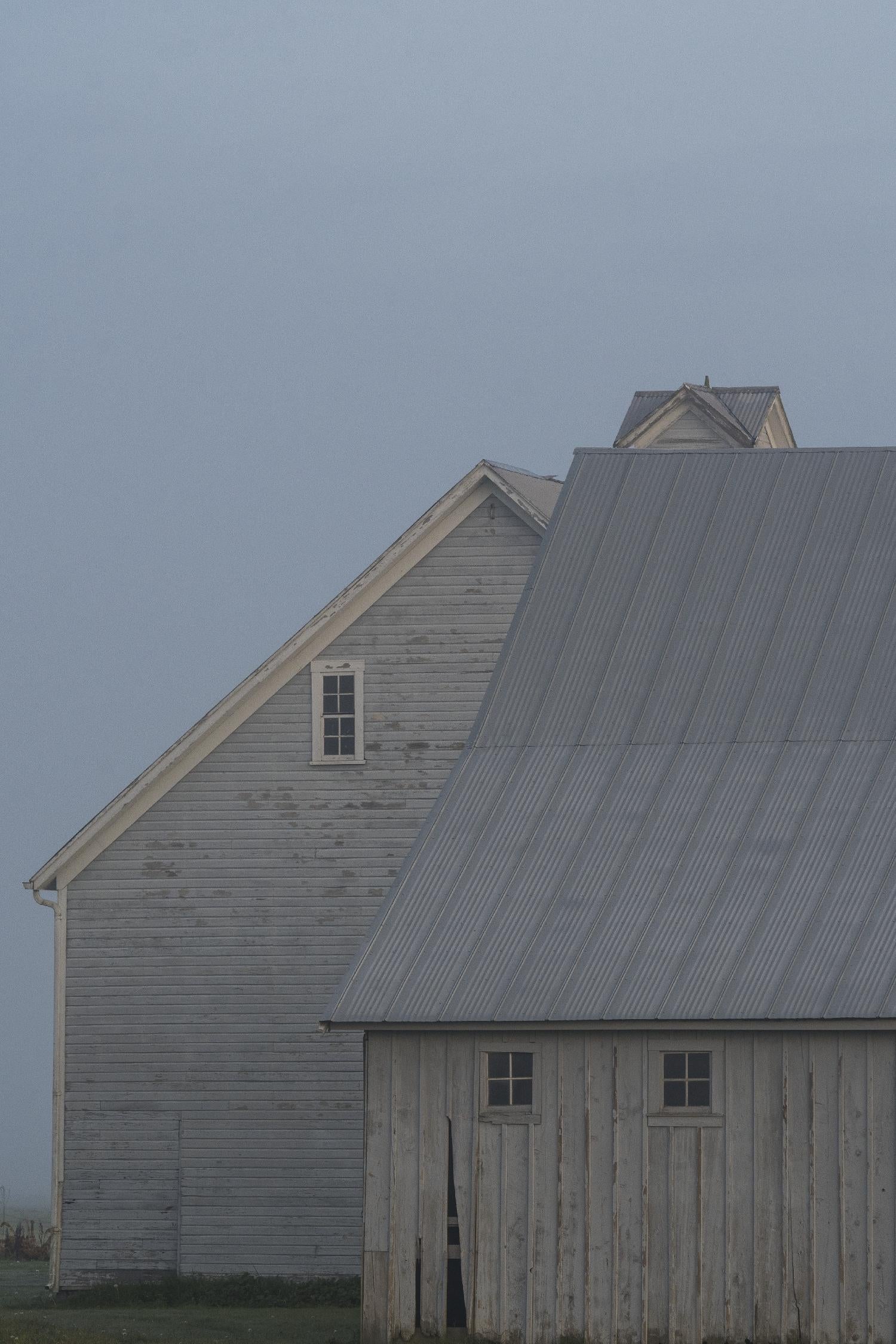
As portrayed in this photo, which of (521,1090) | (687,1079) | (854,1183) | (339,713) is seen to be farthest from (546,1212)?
(339,713)

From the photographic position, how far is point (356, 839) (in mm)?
27594

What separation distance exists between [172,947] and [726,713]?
9.40 meters

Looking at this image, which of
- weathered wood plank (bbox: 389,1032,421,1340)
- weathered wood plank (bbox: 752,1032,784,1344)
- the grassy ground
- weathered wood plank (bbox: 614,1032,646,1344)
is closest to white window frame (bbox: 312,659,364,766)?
the grassy ground

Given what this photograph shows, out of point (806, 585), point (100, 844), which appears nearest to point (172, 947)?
point (100, 844)

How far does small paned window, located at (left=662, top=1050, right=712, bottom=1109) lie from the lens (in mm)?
18219

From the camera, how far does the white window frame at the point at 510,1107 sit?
1842 cm

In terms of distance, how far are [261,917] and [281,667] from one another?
130 inches

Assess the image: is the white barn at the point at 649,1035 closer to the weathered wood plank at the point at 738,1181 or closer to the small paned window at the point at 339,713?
the weathered wood plank at the point at 738,1181

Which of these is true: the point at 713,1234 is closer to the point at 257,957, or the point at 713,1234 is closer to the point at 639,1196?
the point at 639,1196

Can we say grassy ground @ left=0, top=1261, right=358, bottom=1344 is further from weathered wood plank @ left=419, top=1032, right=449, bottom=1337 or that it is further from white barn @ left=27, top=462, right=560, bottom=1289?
weathered wood plank @ left=419, top=1032, right=449, bottom=1337

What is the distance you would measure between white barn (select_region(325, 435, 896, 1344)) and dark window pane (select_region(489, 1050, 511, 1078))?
0.8 inches

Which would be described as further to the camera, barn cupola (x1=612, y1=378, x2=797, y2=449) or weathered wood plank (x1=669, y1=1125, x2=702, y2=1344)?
barn cupola (x1=612, y1=378, x2=797, y2=449)

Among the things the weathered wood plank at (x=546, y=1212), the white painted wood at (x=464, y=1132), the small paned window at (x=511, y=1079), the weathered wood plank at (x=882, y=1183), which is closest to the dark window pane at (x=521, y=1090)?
the small paned window at (x=511, y=1079)

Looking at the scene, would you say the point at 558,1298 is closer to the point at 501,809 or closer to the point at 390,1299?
the point at 390,1299
